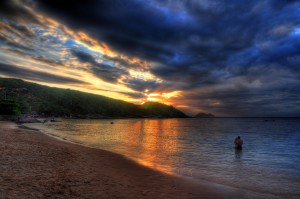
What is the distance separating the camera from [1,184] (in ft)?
31.0

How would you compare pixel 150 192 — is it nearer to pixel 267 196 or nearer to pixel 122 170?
pixel 122 170

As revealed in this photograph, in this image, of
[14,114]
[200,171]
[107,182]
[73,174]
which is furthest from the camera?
[14,114]

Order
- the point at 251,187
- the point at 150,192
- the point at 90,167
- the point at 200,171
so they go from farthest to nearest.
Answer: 1. the point at 200,171
2. the point at 90,167
3. the point at 251,187
4. the point at 150,192

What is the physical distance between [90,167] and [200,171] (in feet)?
31.2

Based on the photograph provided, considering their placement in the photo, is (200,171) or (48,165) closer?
(48,165)

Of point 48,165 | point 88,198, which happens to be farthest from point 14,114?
point 88,198

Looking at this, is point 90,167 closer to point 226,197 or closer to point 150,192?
point 150,192

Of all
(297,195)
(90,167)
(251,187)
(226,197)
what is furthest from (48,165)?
(297,195)

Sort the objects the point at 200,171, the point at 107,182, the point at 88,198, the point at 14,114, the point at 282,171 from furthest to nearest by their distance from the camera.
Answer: the point at 14,114
the point at 282,171
the point at 200,171
the point at 107,182
the point at 88,198

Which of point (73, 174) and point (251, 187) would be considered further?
point (251, 187)

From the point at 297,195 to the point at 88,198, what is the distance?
12.5m

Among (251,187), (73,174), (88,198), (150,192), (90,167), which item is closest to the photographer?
(88,198)

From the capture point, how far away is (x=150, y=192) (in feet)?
35.5

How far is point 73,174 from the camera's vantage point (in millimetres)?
12867
